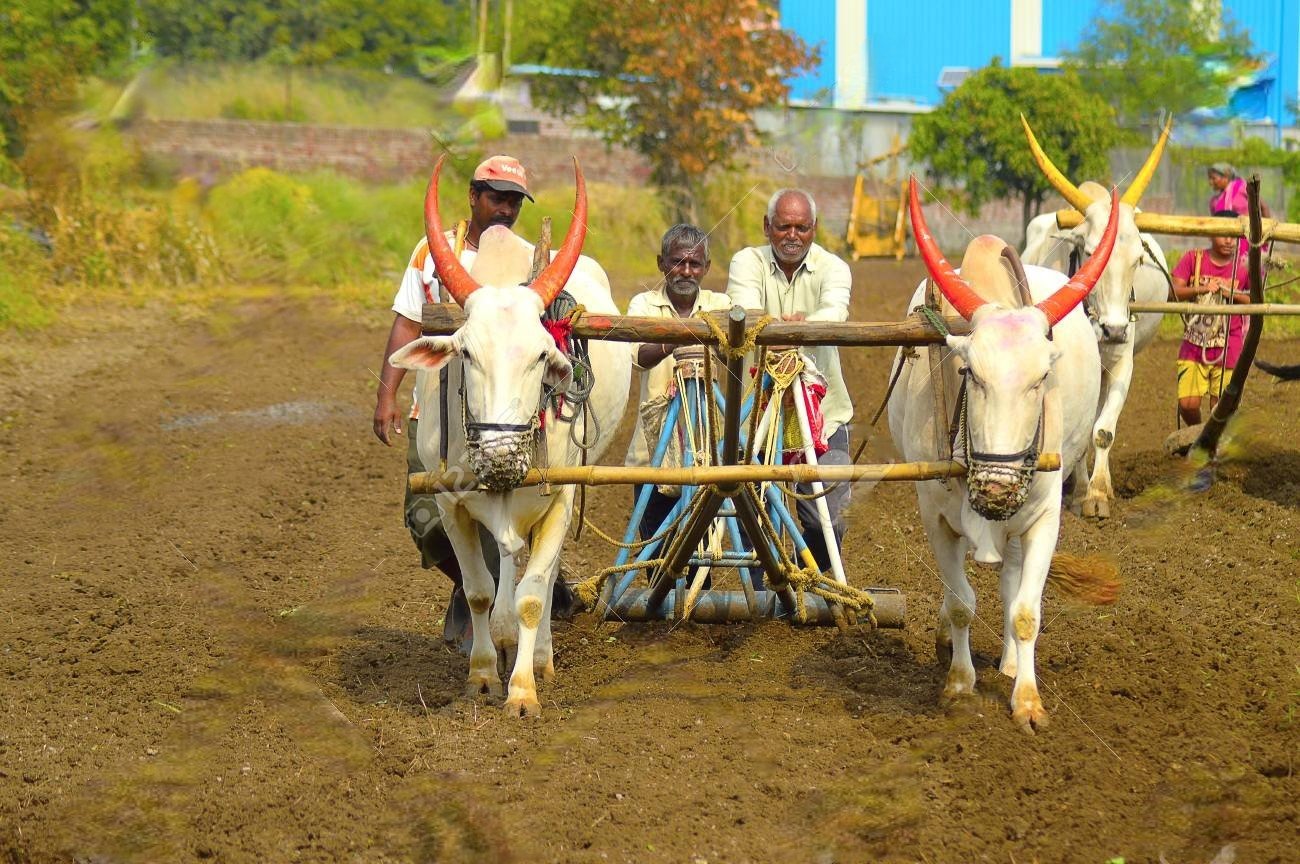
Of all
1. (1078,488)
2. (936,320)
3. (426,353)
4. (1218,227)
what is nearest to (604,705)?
(426,353)

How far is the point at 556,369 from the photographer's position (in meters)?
4.88

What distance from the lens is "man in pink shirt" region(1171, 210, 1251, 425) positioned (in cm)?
971

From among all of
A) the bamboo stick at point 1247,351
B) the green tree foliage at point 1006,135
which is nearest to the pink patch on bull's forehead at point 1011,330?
the bamboo stick at point 1247,351

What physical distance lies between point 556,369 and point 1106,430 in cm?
484

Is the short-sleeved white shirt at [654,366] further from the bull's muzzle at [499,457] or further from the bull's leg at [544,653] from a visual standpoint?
the bull's muzzle at [499,457]

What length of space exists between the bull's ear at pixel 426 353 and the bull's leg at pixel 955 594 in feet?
5.75

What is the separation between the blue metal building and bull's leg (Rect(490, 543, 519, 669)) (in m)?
27.8

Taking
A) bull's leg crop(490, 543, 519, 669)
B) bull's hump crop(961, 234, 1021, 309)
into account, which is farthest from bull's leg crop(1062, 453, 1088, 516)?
bull's leg crop(490, 543, 519, 669)

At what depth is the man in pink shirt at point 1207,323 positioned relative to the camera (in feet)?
31.9

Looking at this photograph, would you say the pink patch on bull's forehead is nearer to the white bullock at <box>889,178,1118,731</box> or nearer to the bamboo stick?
the white bullock at <box>889,178,1118,731</box>

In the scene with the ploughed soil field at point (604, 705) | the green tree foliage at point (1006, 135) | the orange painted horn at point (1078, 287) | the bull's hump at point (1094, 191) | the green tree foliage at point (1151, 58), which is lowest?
the ploughed soil field at point (604, 705)

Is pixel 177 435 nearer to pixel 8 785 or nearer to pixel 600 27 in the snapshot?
pixel 8 785

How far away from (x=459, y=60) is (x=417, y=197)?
22.5ft

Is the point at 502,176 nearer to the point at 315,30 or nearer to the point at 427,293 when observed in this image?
the point at 427,293
